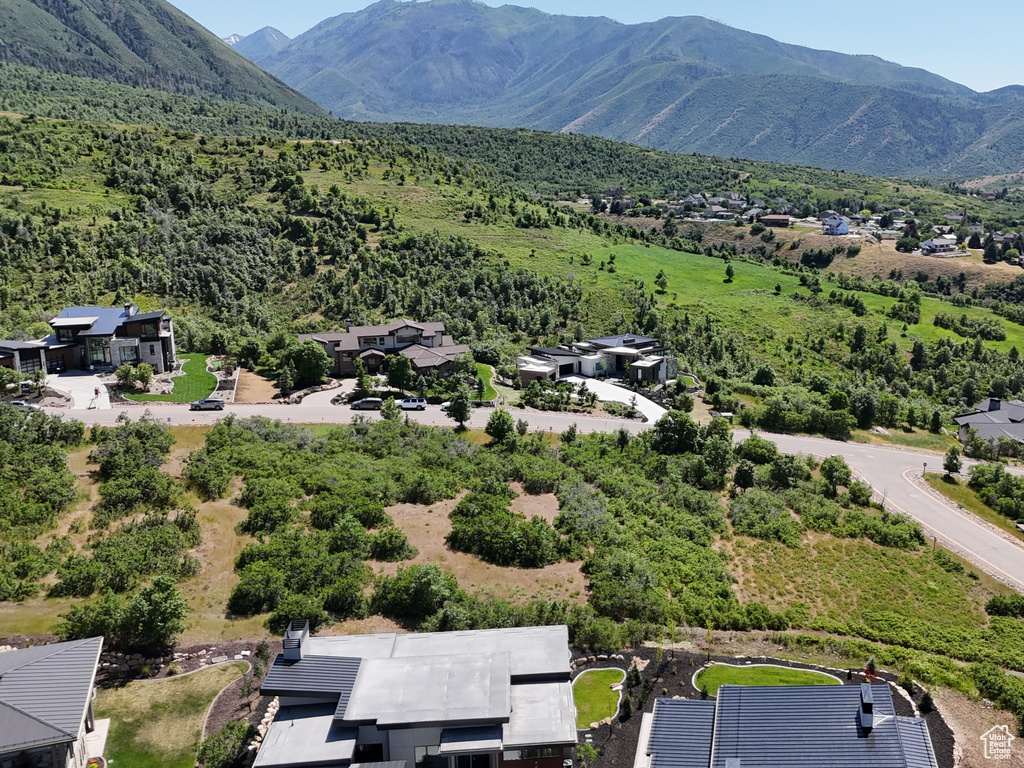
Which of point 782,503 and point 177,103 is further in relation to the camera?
point 177,103

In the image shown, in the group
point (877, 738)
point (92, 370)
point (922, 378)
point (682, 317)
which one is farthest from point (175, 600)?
point (922, 378)

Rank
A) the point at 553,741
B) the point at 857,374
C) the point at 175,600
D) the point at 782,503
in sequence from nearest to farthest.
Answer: the point at 553,741 → the point at 175,600 → the point at 782,503 → the point at 857,374

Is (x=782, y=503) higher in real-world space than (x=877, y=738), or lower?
lower

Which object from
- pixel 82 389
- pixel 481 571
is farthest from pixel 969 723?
pixel 82 389

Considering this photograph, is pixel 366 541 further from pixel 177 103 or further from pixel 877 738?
pixel 177 103

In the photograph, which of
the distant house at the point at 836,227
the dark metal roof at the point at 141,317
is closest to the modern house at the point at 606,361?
the dark metal roof at the point at 141,317

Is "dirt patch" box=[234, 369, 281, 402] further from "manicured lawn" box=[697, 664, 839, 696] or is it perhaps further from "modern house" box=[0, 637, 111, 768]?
"manicured lawn" box=[697, 664, 839, 696]

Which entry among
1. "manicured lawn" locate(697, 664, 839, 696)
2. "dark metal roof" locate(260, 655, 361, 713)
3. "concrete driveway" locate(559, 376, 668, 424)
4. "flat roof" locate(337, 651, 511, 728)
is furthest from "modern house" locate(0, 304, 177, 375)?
"manicured lawn" locate(697, 664, 839, 696)
